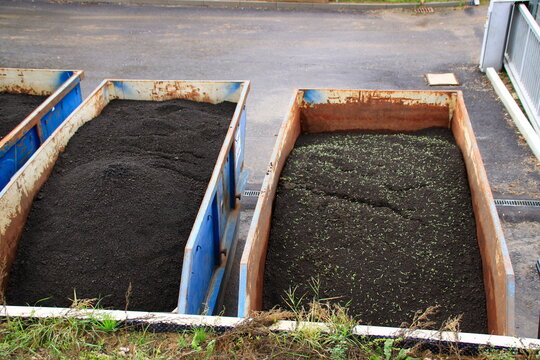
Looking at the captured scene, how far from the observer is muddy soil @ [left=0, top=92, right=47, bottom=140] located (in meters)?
6.09

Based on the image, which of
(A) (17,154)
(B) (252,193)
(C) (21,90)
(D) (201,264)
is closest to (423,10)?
(B) (252,193)

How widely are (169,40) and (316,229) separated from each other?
9165mm

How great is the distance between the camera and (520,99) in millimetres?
8953

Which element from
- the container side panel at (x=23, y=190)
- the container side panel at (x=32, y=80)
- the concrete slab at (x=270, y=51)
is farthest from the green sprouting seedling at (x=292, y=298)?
the container side panel at (x=32, y=80)

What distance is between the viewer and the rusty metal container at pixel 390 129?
11.6 ft

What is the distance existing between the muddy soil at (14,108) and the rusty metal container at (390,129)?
321 centimetres

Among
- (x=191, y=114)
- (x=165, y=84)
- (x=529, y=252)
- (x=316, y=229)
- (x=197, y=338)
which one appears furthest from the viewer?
(x=165, y=84)

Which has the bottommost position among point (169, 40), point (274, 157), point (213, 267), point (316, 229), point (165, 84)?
point (213, 267)

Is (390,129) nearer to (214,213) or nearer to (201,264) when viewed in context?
(214,213)

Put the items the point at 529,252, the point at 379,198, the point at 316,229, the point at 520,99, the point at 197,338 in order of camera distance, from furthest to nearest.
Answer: the point at 520,99 < the point at 529,252 < the point at 379,198 < the point at 316,229 < the point at 197,338

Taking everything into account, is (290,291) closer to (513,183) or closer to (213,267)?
(213,267)

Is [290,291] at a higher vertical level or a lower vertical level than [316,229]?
lower

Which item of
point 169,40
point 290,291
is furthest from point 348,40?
point 290,291

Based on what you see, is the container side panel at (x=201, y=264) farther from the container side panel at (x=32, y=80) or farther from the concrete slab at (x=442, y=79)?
the concrete slab at (x=442, y=79)
